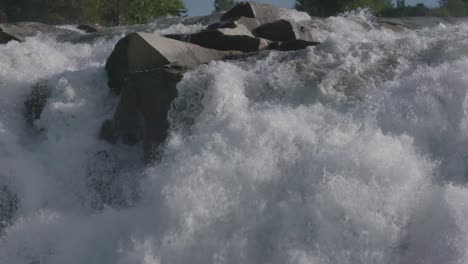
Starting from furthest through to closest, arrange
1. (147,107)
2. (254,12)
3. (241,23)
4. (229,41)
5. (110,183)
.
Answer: (254,12), (241,23), (229,41), (147,107), (110,183)

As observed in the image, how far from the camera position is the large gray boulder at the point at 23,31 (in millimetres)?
14594

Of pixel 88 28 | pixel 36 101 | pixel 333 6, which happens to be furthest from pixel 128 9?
pixel 36 101

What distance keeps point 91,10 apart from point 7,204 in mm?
24891

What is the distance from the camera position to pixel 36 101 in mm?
10812

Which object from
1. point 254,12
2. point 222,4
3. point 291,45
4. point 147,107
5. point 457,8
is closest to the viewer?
point 147,107

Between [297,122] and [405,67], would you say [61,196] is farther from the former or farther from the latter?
[405,67]

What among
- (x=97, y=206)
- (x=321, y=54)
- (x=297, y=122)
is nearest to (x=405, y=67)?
(x=321, y=54)

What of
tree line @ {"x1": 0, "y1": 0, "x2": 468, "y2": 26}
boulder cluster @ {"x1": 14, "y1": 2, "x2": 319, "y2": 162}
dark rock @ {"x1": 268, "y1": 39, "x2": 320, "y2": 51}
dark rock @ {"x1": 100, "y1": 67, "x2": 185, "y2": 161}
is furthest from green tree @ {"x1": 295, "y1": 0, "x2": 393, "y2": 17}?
dark rock @ {"x1": 100, "y1": 67, "x2": 185, "y2": 161}

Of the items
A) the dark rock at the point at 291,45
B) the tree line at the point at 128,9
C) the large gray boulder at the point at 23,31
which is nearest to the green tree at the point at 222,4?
the tree line at the point at 128,9

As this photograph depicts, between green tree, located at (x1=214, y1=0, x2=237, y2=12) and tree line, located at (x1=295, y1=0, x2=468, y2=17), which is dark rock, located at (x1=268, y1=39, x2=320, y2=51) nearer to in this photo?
tree line, located at (x1=295, y1=0, x2=468, y2=17)

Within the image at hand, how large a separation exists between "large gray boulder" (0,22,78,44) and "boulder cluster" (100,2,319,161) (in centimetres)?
431

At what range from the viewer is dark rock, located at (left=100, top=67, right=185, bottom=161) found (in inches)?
361

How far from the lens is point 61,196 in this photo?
9.04 metres

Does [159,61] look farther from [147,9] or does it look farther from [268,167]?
[147,9]
